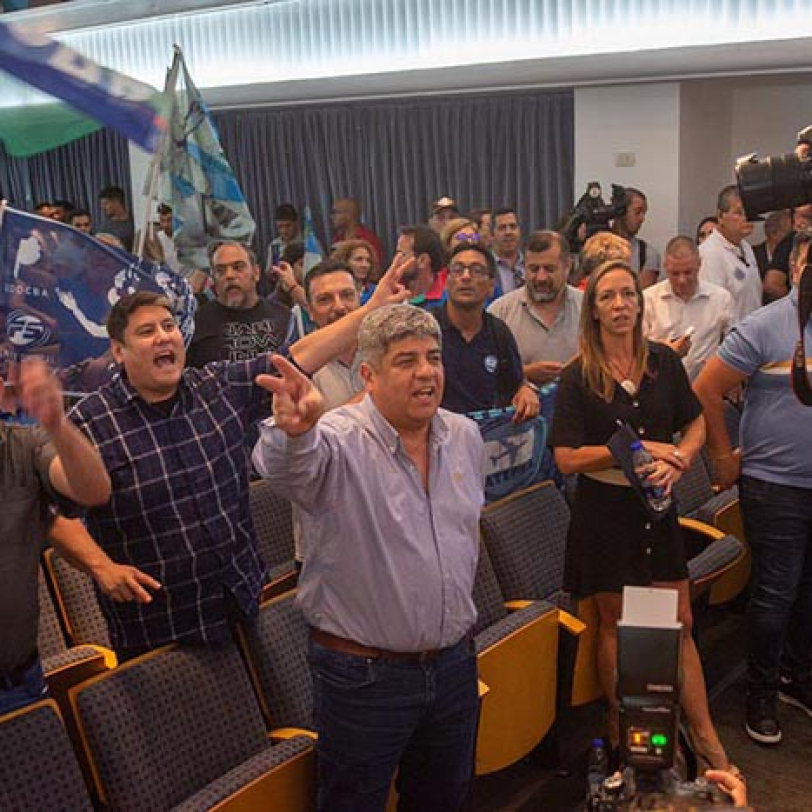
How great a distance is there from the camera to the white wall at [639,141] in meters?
7.33

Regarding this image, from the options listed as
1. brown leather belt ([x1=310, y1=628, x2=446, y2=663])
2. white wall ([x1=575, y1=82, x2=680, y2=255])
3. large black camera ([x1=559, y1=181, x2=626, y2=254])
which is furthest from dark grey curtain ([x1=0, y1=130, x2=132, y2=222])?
brown leather belt ([x1=310, y1=628, x2=446, y2=663])

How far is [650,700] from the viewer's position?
4.44 ft

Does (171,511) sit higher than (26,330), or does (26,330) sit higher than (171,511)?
(26,330)

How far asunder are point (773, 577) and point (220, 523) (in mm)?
1806

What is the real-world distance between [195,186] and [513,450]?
1.90m

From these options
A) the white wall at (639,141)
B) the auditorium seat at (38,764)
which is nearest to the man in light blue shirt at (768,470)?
the auditorium seat at (38,764)

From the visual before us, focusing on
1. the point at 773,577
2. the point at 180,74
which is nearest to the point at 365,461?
the point at 773,577

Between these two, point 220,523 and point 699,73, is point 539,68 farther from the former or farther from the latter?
point 220,523

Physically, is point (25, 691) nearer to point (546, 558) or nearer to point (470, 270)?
point (546, 558)

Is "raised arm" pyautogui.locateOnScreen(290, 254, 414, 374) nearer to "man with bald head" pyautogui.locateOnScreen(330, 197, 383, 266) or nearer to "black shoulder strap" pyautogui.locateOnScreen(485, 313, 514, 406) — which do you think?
"black shoulder strap" pyautogui.locateOnScreen(485, 313, 514, 406)

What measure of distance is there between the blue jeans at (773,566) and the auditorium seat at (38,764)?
2170 mm

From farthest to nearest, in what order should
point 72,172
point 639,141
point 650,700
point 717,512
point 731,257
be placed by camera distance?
point 72,172 < point 639,141 < point 731,257 < point 717,512 < point 650,700

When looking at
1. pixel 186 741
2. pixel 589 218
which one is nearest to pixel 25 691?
pixel 186 741

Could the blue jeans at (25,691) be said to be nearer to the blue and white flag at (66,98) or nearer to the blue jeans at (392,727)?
the blue jeans at (392,727)
